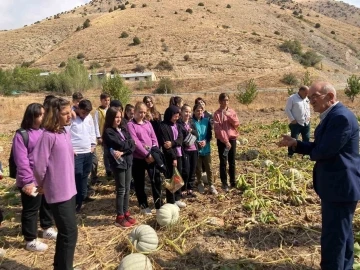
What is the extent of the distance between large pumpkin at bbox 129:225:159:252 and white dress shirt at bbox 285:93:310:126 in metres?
5.64

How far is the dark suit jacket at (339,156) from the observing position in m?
3.57

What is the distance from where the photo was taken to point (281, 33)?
72562 mm

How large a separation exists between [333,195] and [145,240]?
249 cm

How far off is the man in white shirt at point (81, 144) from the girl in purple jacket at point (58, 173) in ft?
7.28

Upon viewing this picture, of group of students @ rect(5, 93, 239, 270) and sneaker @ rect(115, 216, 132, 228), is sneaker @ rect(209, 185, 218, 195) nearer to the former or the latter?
group of students @ rect(5, 93, 239, 270)

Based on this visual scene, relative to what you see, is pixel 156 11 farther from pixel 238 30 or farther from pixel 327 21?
pixel 327 21

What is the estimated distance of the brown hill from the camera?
172 ft

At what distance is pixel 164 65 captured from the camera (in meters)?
52.5

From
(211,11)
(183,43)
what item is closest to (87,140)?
(183,43)

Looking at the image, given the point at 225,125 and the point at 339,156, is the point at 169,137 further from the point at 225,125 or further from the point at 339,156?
the point at 339,156

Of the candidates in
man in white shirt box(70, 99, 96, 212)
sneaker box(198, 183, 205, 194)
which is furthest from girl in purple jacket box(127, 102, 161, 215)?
sneaker box(198, 183, 205, 194)

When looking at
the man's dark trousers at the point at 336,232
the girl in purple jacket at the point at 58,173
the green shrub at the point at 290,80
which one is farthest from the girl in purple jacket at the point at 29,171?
the green shrub at the point at 290,80

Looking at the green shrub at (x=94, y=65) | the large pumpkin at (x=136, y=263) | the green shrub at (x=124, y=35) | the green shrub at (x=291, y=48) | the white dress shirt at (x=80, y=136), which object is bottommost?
the large pumpkin at (x=136, y=263)

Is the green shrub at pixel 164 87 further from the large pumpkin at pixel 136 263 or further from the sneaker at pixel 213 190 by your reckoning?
the large pumpkin at pixel 136 263
